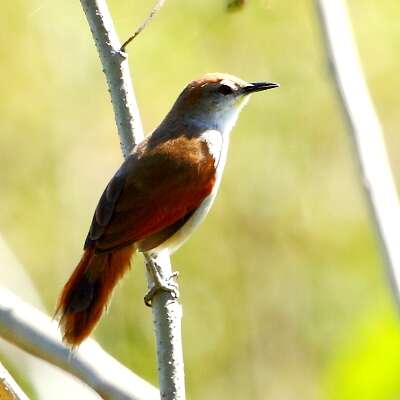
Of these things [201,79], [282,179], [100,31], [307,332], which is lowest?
[307,332]

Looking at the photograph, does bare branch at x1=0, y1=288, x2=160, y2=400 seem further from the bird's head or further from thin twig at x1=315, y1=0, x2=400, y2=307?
the bird's head

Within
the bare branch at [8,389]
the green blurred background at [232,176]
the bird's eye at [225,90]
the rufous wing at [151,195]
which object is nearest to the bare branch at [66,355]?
the bare branch at [8,389]

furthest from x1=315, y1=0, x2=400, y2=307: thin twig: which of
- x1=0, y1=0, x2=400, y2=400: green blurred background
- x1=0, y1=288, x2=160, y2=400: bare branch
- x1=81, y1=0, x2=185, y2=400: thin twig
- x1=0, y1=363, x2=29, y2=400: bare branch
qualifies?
x1=0, y1=0, x2=400, y2=400: green blurred background

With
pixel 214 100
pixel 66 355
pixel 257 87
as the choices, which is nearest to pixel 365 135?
pixel 66 355

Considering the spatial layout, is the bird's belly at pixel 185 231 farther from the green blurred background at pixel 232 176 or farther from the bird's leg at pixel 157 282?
the green blurred background at pixel 232 176

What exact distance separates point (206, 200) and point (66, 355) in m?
1.22

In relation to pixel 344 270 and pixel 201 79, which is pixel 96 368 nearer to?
pixel 201 79

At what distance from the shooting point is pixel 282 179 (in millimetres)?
6570

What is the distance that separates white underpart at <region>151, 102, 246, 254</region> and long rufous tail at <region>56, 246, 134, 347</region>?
8.2 inches

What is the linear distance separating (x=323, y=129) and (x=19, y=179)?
1.91 meters

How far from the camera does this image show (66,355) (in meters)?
3.03

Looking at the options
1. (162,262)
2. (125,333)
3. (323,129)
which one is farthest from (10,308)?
(323,129)

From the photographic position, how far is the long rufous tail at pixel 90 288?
3424 millimetres

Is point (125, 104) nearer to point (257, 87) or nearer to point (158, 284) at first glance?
point (158, 284)
